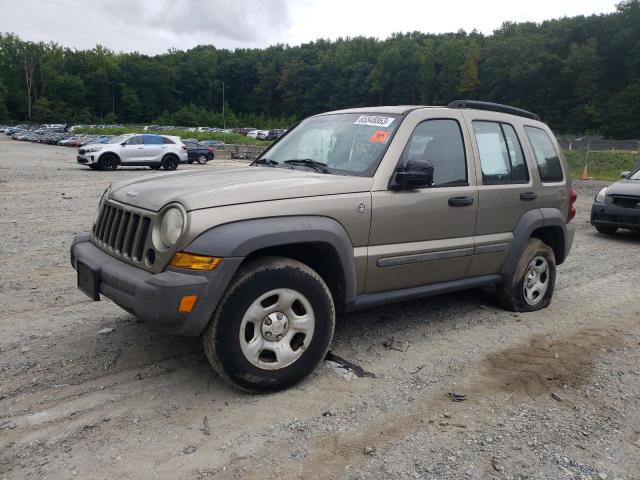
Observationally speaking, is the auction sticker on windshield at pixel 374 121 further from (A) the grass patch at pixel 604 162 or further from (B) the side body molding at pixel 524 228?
(A) the grass patch at pixel 604 162

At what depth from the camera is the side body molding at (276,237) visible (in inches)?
124

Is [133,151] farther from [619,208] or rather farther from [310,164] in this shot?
[310,164]

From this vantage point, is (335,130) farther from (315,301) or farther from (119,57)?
(119,57)

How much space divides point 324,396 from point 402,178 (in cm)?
157

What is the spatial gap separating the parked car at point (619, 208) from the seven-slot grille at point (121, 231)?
29.0 ft

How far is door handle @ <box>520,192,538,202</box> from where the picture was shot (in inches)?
194

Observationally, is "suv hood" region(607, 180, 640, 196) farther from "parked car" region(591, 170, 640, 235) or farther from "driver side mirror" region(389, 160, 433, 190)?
"driver side mirror" region(389, 160, 433, 190)

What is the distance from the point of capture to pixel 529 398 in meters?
3.55

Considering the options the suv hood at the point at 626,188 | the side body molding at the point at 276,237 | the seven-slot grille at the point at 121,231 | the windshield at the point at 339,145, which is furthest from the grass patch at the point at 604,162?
the seven-slot grille at the point at 121,231

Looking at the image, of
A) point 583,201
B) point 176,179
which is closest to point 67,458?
point 176,179

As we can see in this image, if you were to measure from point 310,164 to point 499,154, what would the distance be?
1.77 metres

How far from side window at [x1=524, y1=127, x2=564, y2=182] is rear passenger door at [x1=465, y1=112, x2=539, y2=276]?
22 cm

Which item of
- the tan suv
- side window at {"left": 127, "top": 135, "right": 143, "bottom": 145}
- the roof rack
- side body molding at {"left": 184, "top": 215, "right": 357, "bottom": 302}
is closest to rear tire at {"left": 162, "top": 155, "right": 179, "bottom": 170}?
side window at {"left": 127, "top": 135, "right": 143, "bottom": 145}

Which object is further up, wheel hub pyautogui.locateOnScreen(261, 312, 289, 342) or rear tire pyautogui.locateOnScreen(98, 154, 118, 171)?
wheel hub pyautogui.locateOnScreen(261, 312, 289, 342)
